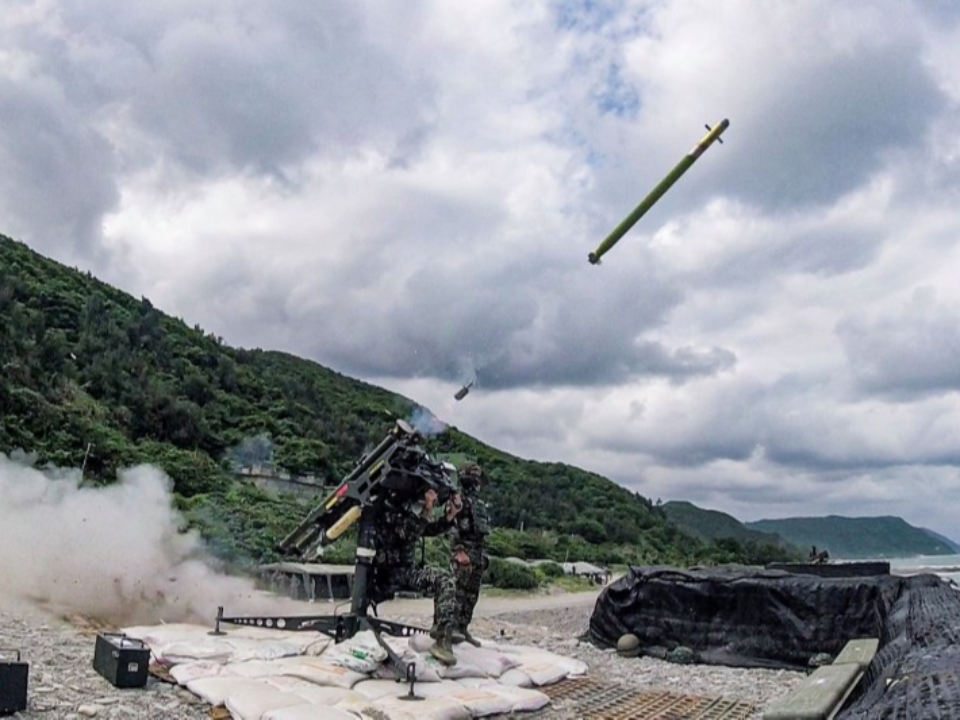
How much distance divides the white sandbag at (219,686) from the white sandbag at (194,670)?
0.13m

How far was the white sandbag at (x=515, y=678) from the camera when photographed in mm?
9067

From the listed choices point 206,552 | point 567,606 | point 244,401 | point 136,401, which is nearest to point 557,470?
point 244,401

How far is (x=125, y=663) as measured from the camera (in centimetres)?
769

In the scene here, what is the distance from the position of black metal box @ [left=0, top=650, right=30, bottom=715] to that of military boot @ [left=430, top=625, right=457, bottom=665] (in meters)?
3.82

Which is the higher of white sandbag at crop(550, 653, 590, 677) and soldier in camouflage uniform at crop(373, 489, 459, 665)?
soldier in camouflage uniform at crop(373, 489, 459, 665)

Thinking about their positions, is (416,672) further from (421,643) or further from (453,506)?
(453,506)

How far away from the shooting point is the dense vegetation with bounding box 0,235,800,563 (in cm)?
3116

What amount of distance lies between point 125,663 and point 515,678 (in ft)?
12.3

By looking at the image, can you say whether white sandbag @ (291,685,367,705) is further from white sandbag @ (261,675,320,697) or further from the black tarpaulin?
the black tarpaulin

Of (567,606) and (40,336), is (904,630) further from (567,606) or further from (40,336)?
(40,336)

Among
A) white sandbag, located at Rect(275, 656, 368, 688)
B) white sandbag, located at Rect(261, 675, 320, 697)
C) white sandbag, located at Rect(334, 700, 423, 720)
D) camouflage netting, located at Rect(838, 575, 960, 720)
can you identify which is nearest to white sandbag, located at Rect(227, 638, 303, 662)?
white sandbag, located at Rect(275, 656, 368, 688)

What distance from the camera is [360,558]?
32.1 feet

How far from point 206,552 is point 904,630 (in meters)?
13.6

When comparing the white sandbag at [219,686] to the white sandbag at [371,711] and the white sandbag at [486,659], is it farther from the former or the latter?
the white sandbag at [486,659]
